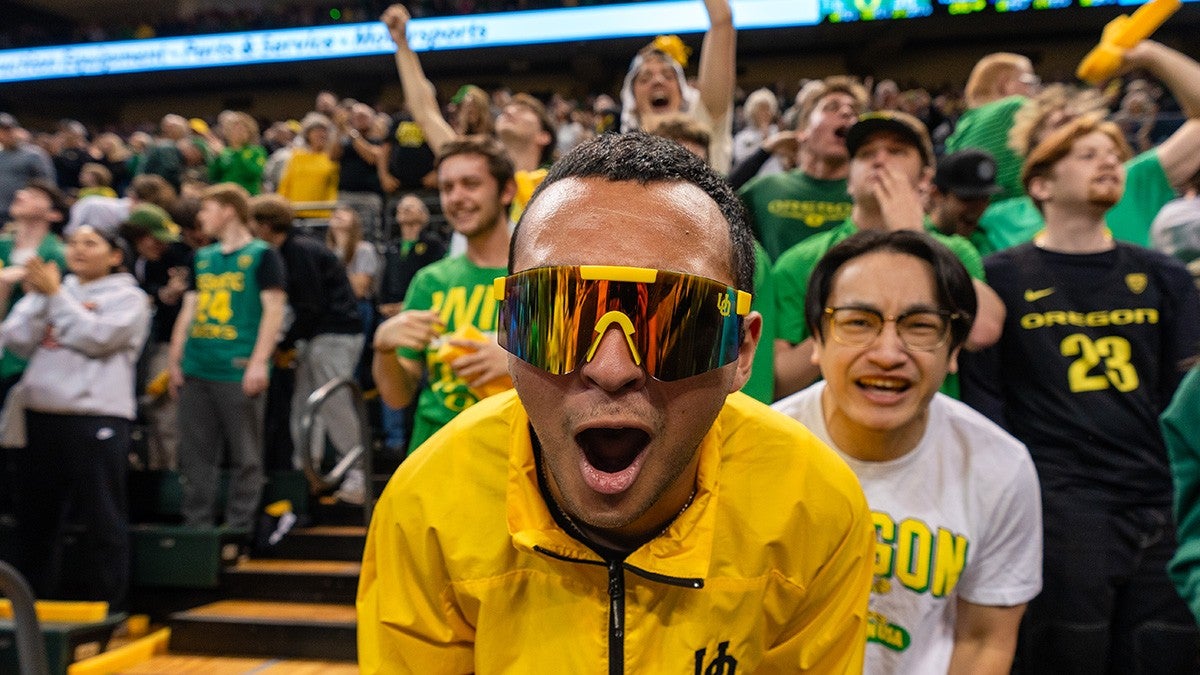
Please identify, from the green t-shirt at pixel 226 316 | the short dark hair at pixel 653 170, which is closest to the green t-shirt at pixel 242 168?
the green t-shirt at pixel 226 316

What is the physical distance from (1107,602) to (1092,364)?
2.30 feet

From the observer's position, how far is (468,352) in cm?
270

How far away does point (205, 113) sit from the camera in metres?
22.8

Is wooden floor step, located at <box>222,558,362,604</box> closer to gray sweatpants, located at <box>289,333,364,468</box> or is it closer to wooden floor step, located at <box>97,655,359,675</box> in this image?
wooden floor step, located at <box>97,655,359,675</box>

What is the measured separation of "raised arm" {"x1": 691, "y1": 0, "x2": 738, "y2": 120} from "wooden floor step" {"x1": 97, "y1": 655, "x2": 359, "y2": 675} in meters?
3.13

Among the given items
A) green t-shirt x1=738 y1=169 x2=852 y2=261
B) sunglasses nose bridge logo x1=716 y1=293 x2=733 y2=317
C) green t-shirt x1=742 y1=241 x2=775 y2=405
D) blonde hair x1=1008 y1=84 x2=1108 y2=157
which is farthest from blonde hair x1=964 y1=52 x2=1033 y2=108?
sunglasses nose bridge logo x1=716 y1=293 x2=733 y2=317

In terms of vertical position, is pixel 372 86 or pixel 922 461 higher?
pixel 372 86

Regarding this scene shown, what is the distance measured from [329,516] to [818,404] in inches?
174

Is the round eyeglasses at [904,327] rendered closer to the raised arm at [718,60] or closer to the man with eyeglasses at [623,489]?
the man with eyeglasses at [623,489]

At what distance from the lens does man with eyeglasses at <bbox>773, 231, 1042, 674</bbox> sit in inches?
80.7

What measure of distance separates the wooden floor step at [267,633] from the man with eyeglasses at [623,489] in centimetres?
369

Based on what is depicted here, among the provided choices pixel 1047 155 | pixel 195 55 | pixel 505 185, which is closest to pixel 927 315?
pixel 1047 155

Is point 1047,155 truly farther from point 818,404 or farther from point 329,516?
point 329,516

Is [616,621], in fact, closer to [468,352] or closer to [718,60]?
[468,352]
